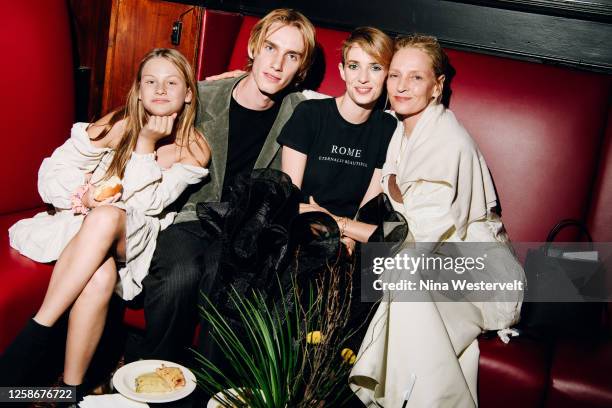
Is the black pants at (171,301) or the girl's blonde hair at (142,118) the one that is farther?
the girl's blonde hair at (142,118)

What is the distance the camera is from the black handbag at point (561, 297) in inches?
77.4

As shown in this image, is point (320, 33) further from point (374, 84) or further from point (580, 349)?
point (580, 349)

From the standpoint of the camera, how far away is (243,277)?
191cm

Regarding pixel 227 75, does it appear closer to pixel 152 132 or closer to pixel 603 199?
pixel 152 132

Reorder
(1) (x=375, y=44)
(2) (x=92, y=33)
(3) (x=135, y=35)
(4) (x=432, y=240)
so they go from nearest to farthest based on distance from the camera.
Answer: (4) (x=432, y=240)
(1) (x=375, y=44)
(3) (x=135, y=35)
(2) (x=92, y=33)

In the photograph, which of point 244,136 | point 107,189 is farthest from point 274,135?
point 107,189

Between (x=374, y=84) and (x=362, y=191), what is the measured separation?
435 mm

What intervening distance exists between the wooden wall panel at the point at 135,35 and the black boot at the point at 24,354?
1.29 m

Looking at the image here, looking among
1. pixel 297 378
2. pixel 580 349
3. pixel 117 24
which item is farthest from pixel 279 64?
pixel 580 349

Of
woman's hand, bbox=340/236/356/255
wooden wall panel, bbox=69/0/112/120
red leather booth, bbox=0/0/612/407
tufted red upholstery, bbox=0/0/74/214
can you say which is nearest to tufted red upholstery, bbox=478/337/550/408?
woman's hand, bbox=340/236/356/255

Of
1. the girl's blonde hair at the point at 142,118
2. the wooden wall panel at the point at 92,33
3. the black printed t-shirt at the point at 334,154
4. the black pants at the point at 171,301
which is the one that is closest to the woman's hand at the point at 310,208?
the black printed t-shirt at the point at 334,154

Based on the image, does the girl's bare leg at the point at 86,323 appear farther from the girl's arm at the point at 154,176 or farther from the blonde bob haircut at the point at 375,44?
the blonde bob haircut at the point at 375,44

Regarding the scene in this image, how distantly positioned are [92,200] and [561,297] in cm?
168

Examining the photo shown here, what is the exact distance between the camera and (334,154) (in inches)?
91.4
